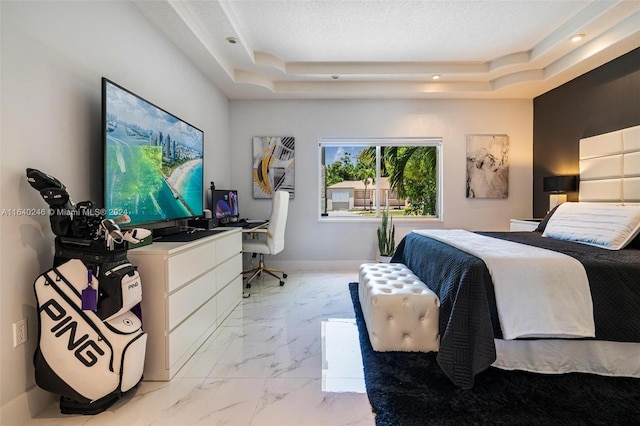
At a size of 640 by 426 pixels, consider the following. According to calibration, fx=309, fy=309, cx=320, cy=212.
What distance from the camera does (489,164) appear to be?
454cm

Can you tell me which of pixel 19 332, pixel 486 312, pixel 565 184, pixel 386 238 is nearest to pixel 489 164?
pixel 565 184

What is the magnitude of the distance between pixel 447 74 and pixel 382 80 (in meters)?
0.82

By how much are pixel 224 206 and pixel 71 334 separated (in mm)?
2523

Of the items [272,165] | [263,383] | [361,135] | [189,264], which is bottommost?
[263,383]

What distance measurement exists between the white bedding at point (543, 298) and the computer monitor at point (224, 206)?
292cm

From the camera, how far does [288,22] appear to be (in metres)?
2.94

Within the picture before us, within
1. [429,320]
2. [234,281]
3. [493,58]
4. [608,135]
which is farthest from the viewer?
[493,58]

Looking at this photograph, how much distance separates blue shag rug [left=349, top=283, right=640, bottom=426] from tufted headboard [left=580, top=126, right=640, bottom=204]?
2.10 metres

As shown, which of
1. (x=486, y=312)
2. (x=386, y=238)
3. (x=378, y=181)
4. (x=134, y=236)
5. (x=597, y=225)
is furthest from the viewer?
(x=378, y=181)

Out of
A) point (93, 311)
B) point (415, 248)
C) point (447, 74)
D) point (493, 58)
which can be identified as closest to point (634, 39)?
point (493, 58)

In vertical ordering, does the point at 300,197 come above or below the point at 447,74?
below

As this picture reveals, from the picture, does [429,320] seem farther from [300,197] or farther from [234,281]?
[300,197]

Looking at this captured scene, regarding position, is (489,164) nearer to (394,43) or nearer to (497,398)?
(394,43)

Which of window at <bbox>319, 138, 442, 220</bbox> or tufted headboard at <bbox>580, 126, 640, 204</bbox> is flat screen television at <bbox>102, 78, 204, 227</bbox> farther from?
tufted headboard at <bbox>580, 126, 640, 204</bbox>
